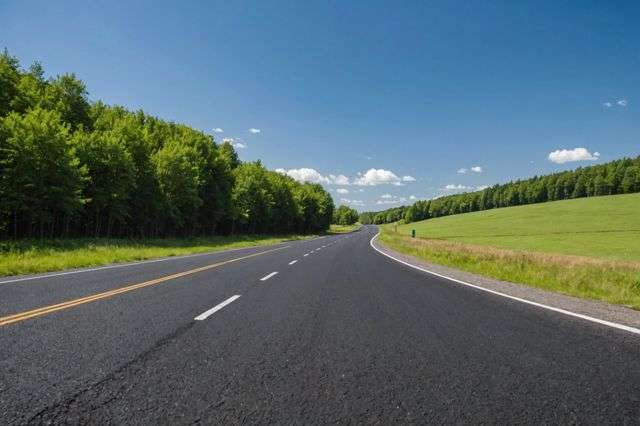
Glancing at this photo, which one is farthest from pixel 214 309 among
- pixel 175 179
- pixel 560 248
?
pixel 560 248

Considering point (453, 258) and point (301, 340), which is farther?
point (453, 258)

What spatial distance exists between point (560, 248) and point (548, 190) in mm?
92989

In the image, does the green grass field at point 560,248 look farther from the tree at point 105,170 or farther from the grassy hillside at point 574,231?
the tree at point 105,170

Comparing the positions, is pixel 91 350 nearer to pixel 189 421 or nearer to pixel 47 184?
pixel 189 421

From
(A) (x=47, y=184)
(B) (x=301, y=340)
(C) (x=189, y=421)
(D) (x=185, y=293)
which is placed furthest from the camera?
(A) (x=47, y=184)

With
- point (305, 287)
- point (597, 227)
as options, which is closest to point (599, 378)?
point (305, 287)

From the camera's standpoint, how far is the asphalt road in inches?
112

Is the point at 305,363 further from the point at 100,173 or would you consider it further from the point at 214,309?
the point at 100,173

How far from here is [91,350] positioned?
13.7 ft

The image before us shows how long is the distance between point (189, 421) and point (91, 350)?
2.20 meters

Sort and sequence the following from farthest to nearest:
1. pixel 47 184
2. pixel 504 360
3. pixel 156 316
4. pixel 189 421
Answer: pixel 47 184 < pixel 156 316 < pixel 504 360 < pixel 189 421

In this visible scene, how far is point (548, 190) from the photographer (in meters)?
120

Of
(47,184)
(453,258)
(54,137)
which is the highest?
(54,137)

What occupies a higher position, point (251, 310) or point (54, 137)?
point (54, 137)
